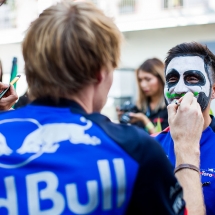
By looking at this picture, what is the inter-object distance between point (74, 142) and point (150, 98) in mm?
2695

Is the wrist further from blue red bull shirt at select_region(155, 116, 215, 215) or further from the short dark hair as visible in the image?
the short dark hair

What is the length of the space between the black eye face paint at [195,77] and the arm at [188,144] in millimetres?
448

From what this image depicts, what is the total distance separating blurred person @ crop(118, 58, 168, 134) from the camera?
11.6 ft

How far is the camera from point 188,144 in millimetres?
1358

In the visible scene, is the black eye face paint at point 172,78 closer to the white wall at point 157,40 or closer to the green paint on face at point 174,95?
the green paint on face at point 174,95

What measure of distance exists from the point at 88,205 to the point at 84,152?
0.12m

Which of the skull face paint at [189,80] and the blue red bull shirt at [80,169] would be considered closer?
the blue red bull shirt at [80,169]

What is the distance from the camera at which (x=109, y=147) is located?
103 centimetres

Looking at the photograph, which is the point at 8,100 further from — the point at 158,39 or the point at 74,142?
the point at 158,39

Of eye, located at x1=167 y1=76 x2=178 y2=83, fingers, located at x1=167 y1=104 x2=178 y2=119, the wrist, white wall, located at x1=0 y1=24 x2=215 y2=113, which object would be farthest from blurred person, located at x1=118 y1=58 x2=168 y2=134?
white wall, located at x1=0 y1=24 x2=215 y2=113

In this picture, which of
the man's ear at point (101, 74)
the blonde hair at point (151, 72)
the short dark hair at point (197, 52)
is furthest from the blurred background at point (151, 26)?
the man's ear at point (101, 74)

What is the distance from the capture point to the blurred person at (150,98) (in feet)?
11.6

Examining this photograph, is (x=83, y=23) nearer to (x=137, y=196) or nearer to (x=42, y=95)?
(x=42, y=95)

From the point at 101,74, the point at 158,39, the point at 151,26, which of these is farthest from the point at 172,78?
the point at 151,26
